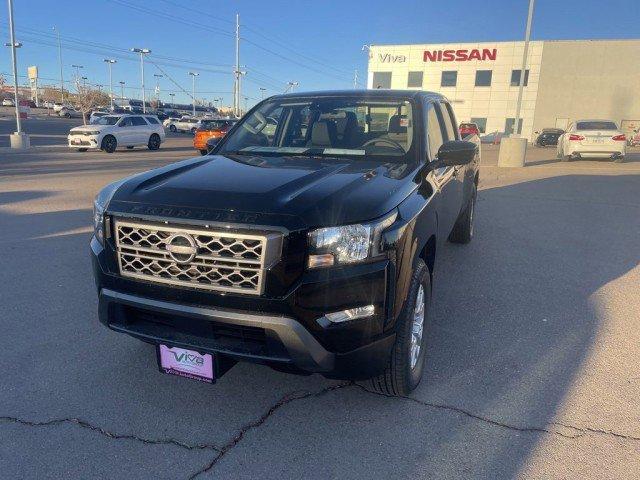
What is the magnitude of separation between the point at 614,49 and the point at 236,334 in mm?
53622

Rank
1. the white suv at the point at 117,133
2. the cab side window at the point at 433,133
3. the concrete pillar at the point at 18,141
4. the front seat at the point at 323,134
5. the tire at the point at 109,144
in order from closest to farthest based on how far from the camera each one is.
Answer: the cab side window at the point at 433,133 → the front seat at the point at 323,134 → the white suv at the point at 117,133 → the concrete pillar at the point at 18,141 → the tire at the point at 109,144

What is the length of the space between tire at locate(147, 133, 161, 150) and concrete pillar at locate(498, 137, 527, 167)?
1559 cm

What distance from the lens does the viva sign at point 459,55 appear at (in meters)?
48.5

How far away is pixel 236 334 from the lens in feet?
8.21

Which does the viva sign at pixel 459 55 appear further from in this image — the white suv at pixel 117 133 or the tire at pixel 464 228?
the tire at pixel 464 228

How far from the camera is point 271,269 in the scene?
2.34 meters

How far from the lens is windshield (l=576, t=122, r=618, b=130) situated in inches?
732

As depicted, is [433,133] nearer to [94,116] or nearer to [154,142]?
[154,142]

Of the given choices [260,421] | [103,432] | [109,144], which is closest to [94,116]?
[109,144]

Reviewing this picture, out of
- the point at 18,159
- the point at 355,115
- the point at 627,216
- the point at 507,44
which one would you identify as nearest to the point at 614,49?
the point at 507,44

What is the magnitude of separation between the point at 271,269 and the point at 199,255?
1.24 ft

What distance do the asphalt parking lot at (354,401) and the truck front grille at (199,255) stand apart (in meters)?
0.87

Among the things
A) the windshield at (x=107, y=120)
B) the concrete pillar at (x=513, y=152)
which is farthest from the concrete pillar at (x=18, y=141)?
the concrete pillar at (x=513, y=152)

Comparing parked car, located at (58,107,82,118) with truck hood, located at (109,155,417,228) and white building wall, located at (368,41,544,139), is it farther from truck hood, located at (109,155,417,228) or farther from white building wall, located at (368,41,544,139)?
truck hood, located at (109,155,417,228)
